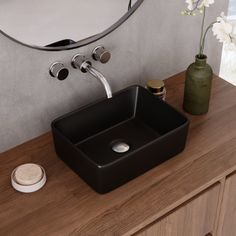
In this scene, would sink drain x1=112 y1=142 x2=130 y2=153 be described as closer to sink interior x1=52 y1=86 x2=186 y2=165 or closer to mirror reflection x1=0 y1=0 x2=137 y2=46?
sink interior x1=52 y1=86 x2=186 y2=165

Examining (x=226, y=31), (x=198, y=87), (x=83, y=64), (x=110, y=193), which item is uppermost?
(x=226, y=31)

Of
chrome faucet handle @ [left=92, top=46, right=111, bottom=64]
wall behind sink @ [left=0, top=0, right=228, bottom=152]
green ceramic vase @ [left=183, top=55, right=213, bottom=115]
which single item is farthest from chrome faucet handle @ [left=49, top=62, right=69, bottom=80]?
green ceramic vase @ [left=183, top=55, right=213, bottom=115]

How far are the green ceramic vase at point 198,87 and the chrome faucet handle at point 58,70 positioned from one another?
425mm

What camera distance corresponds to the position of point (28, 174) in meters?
1.39

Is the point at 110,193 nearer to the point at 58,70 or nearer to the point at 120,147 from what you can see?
the point at 120,147

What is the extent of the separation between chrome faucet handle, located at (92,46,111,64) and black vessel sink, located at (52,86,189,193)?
0.40 ft

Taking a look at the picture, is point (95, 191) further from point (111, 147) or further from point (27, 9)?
point (27, 9)

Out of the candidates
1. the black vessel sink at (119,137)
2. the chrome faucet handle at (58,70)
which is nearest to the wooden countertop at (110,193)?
the black vessel sink at (119,137)

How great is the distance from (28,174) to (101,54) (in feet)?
1.48

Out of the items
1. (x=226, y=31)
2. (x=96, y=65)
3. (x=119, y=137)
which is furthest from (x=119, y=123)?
(x=226, y=31)

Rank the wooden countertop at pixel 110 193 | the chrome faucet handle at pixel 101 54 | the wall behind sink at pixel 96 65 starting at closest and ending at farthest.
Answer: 1. the wooden countertop at pixel 110 193
2. the wall behind sink at pixel 96 65
3. the chrome faucet handle at pixel 101 54

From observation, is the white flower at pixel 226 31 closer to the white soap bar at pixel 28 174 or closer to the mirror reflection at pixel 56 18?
the mirror reflection at pixel 56 18

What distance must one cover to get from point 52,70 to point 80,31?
0.16 meters

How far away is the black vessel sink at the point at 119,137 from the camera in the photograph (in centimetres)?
136
